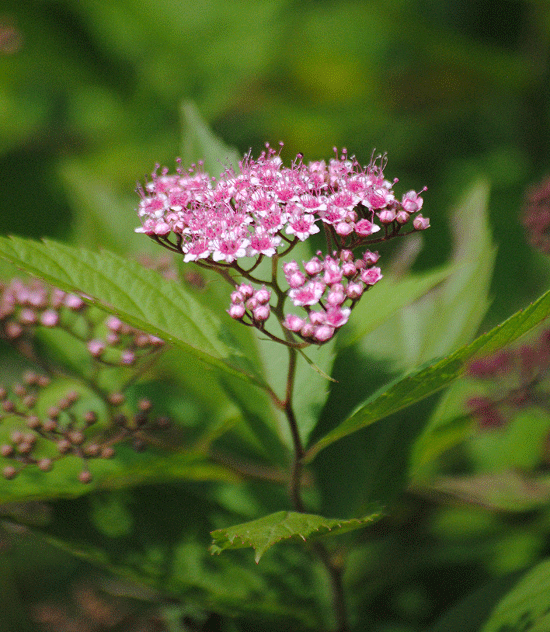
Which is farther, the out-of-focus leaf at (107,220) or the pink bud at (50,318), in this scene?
the out-of-focus leaf at (107,220)

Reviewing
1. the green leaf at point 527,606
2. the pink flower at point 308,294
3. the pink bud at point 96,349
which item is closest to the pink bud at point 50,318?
the pink bud at point 96,349

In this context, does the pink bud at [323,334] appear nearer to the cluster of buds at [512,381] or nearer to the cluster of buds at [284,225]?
the cluster of buds at [284,225]

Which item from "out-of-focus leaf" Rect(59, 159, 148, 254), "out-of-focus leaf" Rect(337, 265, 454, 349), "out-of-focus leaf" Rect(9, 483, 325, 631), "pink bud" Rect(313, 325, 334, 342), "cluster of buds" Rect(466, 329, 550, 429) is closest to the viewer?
"pink bud" Rect(313, 325, 334, 342)

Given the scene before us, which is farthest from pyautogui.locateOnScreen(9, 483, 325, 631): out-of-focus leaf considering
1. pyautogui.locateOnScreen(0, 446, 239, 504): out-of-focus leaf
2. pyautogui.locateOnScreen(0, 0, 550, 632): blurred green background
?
pyautogui.locateOnScreen(0, 0, 550, 632): blurred green background

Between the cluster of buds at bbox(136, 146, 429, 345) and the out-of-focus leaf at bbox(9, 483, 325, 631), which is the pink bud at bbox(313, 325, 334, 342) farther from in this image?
the out-of-focus leaf at bbox(9, 483, 325, 631)

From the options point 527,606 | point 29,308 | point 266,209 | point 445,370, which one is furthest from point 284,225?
point 527,606

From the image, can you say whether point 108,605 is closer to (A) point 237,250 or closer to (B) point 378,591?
(B) point 378,591

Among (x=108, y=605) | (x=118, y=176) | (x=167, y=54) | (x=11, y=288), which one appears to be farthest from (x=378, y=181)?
(x=167, y=54)
